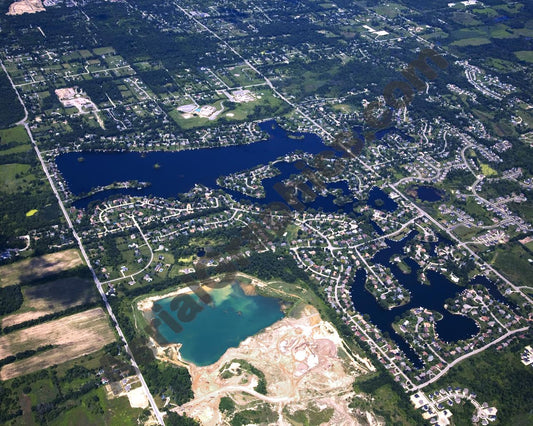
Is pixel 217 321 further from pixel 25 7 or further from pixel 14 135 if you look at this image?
pixel 25 7

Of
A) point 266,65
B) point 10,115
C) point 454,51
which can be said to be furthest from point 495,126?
point 10,115

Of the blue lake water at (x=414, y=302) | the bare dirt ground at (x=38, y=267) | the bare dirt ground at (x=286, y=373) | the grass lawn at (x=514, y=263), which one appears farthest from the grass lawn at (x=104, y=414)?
the grass lawn at (x=514, y=263)

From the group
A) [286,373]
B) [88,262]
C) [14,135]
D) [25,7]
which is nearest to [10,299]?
[88,262]

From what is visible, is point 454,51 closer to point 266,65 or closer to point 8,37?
point 266,65

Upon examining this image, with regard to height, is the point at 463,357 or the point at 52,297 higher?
the point at 463,357

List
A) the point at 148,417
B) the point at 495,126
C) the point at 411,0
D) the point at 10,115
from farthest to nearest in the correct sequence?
the point at 411,0
the point at 495,126
the point at 10,115
the point at 148,417

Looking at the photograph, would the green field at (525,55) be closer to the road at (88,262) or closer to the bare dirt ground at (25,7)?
the road at (88,262)
